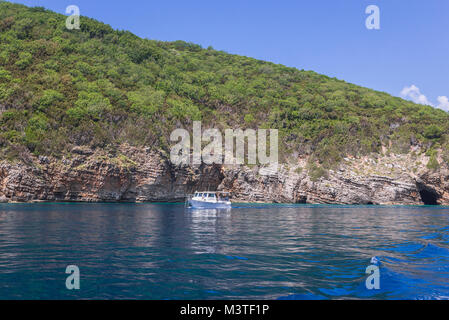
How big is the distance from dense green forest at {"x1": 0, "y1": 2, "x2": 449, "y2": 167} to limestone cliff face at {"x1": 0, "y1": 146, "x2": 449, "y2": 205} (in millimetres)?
3618

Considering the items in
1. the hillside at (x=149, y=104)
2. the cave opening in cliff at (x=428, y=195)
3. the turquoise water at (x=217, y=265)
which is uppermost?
the hillside at (x=149, y=104)

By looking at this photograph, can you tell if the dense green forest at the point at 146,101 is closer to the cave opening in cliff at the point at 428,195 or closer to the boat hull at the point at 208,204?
the cave opening in cliff at the point at 428,195

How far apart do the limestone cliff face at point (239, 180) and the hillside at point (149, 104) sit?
2.34 m

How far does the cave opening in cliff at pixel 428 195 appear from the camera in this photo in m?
74.0

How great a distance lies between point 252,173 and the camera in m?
75.9

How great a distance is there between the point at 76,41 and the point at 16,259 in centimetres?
9533

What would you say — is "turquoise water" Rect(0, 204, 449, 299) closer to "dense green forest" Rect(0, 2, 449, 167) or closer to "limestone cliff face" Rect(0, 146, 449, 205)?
"limestone cliff face" Rect(0, 146, 449, 205)

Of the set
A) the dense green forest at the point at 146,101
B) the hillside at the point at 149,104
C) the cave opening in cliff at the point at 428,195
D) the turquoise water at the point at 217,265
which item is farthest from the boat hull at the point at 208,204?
the cave opening in cliff at the point at 428,195

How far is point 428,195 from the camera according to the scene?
254ft

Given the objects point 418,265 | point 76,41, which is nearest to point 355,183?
point 418,265

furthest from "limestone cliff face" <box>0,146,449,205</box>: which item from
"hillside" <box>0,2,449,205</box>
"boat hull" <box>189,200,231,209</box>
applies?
"boat hull" <box>189,200,231,209</box>

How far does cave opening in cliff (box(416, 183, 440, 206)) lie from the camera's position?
74000 mm

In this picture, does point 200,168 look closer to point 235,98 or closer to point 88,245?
point 235,98
